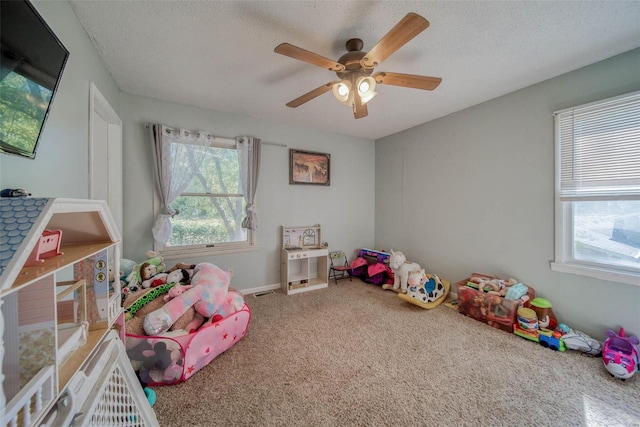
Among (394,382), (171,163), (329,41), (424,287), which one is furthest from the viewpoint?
(424,287)

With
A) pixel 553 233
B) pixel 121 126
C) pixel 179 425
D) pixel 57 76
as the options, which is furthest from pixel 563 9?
pixel 121 126

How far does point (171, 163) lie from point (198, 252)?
1119 mm

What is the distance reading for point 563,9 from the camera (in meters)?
1.46

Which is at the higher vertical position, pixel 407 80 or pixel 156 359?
pixel 407 80

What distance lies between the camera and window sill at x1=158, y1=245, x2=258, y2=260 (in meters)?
2.76

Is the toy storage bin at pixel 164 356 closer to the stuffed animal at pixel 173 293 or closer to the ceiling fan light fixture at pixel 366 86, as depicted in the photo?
the stuffed animal at pixel 173 293

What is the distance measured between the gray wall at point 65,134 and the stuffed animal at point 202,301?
0.97 meters

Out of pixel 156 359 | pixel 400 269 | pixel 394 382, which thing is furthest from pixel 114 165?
pixel 400 269

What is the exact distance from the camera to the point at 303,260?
3.64m

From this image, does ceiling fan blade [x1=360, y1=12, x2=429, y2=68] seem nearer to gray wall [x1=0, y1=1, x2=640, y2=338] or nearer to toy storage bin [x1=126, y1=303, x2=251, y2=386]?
gray wall [x1=0, y1=1, x2=640, y2=338]

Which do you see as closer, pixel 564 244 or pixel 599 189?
pixel 599 189

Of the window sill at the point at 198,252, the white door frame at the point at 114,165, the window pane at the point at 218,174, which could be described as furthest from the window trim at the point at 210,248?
the white door frame at the point at 114,165

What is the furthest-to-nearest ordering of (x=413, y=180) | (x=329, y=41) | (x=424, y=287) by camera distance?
(x=413, y=180)
(x=424, y=287)
(x=329, y=41)

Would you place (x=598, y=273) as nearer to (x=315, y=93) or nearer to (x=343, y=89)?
(x=343, y=89)
